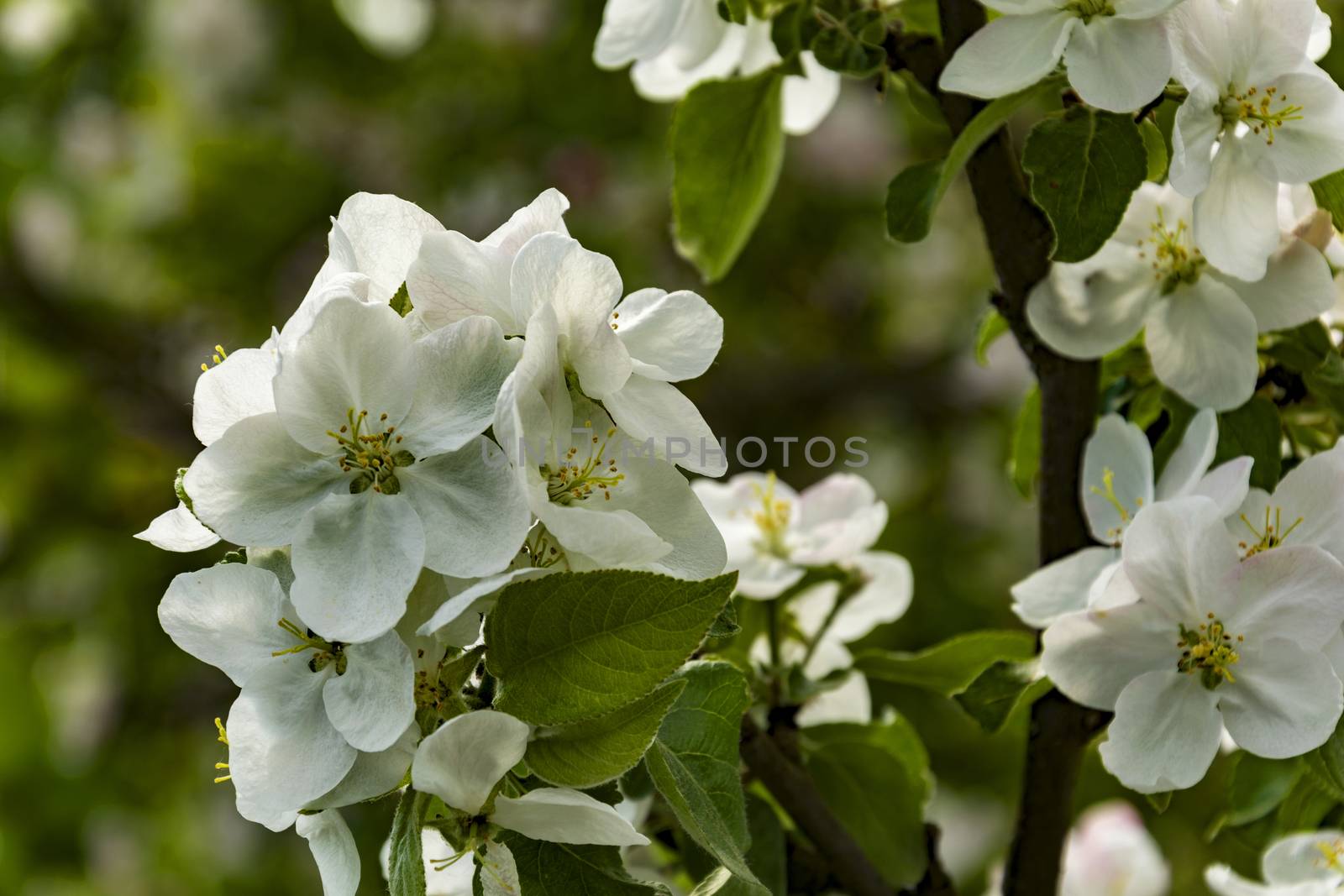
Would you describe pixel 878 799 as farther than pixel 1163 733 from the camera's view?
Yes

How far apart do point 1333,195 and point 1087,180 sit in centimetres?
14

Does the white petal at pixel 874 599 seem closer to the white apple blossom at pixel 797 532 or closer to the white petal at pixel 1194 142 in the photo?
the white apple blossom at pixel 797 532

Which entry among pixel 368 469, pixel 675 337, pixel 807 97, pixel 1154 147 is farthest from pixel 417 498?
pixel 807 97

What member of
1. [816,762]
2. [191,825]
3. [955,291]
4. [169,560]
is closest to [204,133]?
[169,560]

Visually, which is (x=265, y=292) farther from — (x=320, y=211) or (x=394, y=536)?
(x=394, y=536)

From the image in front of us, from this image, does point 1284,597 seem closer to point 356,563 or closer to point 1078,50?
point 1078,50

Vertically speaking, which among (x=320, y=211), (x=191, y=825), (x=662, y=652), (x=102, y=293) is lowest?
(x=191, y=825)

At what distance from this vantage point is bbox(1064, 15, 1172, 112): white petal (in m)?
0.74

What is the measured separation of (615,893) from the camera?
0.63m

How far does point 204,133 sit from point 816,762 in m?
2.42

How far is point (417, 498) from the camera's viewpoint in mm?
629

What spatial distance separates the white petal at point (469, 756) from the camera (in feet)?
1.87

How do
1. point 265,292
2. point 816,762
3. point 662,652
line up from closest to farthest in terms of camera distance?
point 662,652 → point 816,762 → point 265,292

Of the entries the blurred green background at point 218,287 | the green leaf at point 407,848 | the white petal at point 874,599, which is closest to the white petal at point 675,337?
the green leaf at point 407,848
